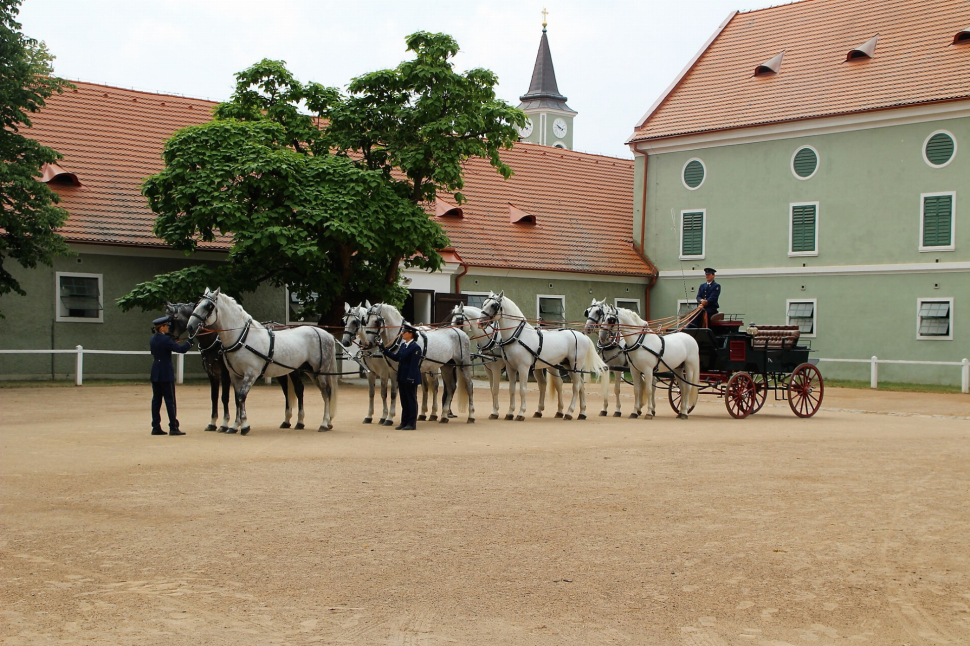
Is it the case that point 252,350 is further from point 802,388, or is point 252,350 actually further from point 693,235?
point 693,235

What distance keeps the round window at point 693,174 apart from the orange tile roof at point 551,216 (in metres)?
3.29

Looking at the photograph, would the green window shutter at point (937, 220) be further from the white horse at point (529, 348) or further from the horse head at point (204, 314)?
the horse head at point (204, 314)

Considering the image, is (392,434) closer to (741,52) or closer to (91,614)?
(91,614)

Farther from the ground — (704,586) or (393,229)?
(393,229)

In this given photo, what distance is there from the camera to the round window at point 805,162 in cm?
3216

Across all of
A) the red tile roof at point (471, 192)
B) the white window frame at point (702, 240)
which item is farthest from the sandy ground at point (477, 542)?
the white window frame at point (702, 240)

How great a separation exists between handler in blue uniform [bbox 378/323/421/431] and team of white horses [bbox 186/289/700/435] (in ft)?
1.52

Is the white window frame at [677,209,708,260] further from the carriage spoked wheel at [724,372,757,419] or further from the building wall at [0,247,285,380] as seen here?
the building wall at [0,247,285,380]

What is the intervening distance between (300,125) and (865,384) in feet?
57.6

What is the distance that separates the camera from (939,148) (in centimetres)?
2955

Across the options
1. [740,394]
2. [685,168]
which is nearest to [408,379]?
[740,394]

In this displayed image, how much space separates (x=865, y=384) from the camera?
29.8 m

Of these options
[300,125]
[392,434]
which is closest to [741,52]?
[300,125]

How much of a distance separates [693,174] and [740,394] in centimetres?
1758
